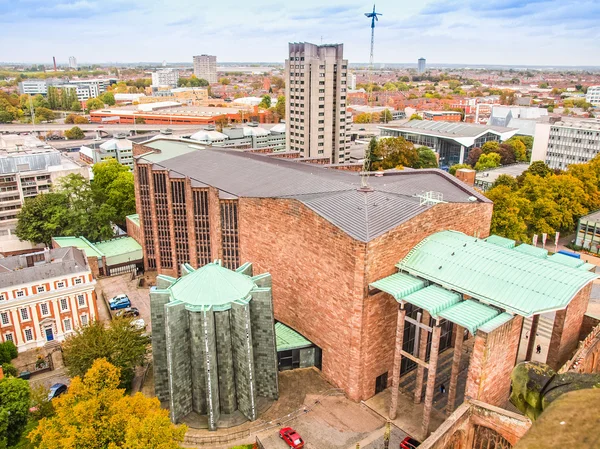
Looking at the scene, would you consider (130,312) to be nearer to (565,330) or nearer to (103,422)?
(103,422)

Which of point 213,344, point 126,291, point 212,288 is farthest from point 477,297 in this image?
point 126,291

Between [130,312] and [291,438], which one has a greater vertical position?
[291,438]

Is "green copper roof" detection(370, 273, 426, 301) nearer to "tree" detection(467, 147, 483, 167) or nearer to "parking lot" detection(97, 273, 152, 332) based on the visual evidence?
"parking lot" detection(97, 273, 152, 332)

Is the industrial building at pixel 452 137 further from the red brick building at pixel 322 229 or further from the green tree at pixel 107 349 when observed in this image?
the green tree at pixel 107 349

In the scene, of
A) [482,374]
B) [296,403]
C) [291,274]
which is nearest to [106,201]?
[291,274]

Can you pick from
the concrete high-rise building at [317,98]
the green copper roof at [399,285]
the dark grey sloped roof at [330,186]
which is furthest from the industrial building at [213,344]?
the concrete high-rise building at [317,98]
